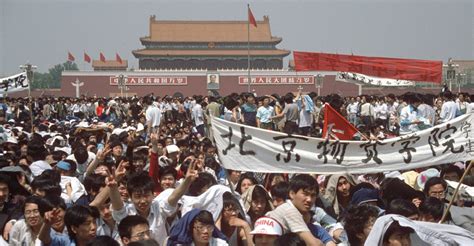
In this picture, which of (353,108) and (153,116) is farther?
(353,108)

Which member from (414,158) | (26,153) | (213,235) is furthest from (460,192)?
(26,153)

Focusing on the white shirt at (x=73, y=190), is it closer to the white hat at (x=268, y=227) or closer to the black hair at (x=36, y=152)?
the black hair at (x=36, y=152)

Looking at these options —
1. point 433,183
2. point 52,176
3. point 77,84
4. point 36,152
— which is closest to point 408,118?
point 36,152

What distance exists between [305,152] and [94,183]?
1.38 meters

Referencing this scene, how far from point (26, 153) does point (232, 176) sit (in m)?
2.32

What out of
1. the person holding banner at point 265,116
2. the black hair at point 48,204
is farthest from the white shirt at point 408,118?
the black hair at point 48,204

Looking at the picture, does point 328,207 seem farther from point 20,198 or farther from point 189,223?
point 20,198

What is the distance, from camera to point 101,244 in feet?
10.7

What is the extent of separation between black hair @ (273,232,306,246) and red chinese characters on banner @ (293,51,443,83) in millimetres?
7489

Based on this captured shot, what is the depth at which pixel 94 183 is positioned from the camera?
5031 millimetres

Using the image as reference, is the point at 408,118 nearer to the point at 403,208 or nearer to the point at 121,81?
the point at 403,208

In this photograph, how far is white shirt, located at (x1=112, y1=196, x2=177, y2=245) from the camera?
4.26m

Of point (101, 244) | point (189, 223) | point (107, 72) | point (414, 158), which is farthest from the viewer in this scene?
point (107, 72)

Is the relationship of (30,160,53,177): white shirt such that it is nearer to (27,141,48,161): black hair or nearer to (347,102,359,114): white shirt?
(27,141,48,161): black hair
